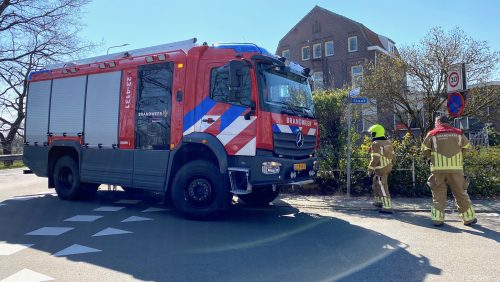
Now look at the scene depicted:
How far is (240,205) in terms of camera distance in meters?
8.82

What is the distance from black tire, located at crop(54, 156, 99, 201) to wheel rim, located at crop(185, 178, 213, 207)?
3468 millimetres

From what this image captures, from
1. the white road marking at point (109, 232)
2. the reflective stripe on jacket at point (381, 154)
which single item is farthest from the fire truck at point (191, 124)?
the reflective stripe on jacket at point (381, 154)

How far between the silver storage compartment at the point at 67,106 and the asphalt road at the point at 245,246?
1999 millimetres

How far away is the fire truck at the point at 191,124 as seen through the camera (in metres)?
6.57

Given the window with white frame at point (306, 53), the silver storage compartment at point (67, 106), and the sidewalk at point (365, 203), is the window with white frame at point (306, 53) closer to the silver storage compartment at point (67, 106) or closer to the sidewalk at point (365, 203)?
the sidewalk at point (365, 203)

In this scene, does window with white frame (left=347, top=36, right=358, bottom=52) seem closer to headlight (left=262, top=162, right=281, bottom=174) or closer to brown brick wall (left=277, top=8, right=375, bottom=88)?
brown brick wall (left=277, top=8, right=375, bottom=88)

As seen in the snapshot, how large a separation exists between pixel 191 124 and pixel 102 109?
258 centimetres

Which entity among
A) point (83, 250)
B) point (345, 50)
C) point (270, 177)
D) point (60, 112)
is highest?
point (345, 50)

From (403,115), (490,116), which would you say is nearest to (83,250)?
(403,115)

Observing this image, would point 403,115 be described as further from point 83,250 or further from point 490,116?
point 83,250

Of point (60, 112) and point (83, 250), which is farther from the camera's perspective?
point (60, 112)

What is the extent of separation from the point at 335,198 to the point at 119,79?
5.51 metres

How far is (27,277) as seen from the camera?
4258mm

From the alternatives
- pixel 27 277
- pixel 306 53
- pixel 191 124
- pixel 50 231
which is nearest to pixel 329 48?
pixel 306 53
